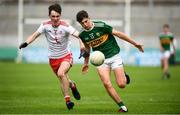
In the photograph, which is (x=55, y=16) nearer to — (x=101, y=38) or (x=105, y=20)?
(x=101, y=38)

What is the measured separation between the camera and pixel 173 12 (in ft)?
159

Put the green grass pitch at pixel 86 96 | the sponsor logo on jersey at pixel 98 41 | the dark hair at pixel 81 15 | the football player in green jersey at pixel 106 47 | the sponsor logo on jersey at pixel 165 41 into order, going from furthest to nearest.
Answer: the sponsor logo on jersey at pixel 165 41 < the green grass pitch at pixel 86 96 < the sponsor logo on jersey at pixel 98 41 < the football player in green jersey at pixel 106 47 < the dark hair at pixel 81 15

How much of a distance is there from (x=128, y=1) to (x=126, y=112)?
101 feet

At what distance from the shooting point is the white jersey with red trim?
55.1 ft

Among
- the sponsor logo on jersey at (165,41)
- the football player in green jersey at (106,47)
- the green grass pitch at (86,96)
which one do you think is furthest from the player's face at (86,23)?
the sponsor logo on jersey at (165,41)

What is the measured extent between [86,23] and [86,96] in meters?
5.62

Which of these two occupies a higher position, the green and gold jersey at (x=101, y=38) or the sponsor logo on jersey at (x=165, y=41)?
the green and gold jersey at (x=101, y=38)

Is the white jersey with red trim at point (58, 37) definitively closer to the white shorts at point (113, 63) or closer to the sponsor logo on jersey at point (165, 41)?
the white shorts at point (113, 63)

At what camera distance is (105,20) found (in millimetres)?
46938

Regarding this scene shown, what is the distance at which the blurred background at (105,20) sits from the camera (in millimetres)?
45156

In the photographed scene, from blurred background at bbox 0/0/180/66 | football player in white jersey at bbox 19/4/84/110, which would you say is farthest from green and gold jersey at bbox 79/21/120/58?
blurred background at bbox 0/0/180/66

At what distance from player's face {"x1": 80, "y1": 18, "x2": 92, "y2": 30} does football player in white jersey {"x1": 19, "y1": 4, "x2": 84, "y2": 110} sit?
685 millimetres

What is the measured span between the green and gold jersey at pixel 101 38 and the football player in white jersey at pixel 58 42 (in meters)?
0.36

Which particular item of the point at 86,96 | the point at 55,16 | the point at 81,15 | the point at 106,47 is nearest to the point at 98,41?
the point at 106,47
